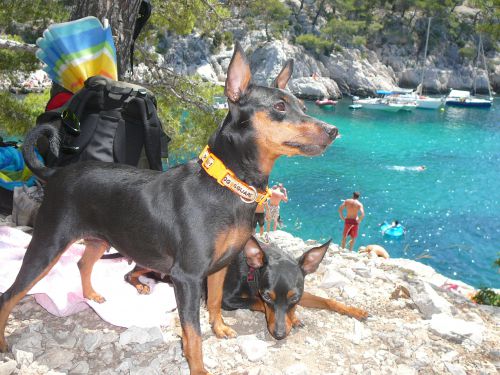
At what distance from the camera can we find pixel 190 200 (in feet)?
11.5

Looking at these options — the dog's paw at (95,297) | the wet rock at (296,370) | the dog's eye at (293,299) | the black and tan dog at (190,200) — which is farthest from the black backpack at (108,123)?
the wet rock at (296,370)

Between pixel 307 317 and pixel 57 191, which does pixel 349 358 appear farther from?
pixel 57 191

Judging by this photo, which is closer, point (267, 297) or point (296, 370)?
point (296, 370)

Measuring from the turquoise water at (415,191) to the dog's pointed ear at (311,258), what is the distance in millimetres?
8959

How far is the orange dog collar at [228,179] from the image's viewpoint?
3.46 meters

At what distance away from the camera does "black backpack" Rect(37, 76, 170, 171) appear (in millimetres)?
4836

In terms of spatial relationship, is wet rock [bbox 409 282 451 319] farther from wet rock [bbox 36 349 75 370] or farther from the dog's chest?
wet rock [bbox 36 349 75 370]

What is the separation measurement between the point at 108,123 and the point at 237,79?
2018mm

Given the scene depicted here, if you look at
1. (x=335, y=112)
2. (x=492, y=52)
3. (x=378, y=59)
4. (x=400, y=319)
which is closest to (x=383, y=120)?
(x=335, y=112)

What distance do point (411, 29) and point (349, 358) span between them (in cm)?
9994

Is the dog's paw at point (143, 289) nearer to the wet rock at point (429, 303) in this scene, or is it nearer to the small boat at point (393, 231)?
the wet rock at point (429, 303)

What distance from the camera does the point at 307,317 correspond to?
4836mm

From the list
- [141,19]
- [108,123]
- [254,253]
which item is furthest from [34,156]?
[141,19]

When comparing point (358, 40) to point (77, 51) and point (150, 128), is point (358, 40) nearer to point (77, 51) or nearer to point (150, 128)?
point (77, 51)
